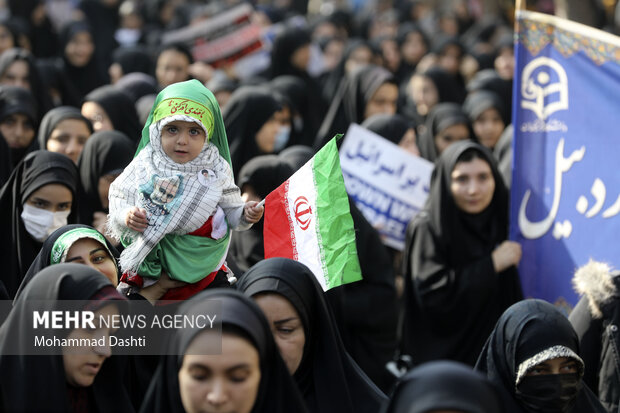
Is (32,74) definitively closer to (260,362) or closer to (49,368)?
(49,368)

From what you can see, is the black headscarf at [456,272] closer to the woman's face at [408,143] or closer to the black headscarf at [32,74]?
the woman's face at [408,143]

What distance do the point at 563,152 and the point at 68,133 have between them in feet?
9.05

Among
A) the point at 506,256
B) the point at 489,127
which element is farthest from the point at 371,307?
the point at 489,127

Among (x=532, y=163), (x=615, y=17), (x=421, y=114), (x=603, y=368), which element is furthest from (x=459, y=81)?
(x=603, y=368)

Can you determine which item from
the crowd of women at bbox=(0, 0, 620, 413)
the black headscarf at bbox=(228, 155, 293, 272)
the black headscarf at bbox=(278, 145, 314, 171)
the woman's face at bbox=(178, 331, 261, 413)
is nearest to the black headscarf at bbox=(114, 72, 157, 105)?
the crowd of women at bbox=(0, 0, 620, 413)

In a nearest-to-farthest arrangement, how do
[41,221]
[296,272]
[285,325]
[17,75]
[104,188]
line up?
1. [285,325]
2. [296,272]
3. [41,221]
4. [104,188]
5. [17,75]

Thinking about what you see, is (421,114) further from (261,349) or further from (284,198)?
(261,349)

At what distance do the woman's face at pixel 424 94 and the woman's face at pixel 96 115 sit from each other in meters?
3.67

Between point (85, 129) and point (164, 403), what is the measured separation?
3.37 m

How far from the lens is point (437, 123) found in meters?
8.02

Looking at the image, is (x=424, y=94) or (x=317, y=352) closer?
(x=317, y=352)

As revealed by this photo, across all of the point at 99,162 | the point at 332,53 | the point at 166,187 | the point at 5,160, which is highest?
the point at 332,53

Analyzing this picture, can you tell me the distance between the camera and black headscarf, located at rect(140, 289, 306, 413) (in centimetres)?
301

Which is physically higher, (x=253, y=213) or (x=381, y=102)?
(x=381, y=102)
